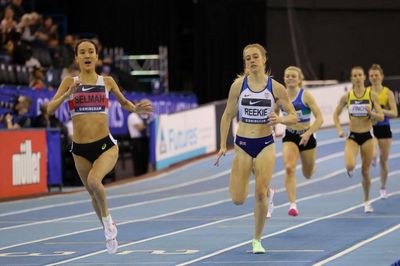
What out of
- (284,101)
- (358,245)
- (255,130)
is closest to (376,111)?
(358,245)

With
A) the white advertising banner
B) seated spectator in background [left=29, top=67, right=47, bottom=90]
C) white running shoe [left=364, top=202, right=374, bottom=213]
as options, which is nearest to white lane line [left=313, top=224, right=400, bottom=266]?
white running shoe [left=364, top=202, right=374, bottom=213]

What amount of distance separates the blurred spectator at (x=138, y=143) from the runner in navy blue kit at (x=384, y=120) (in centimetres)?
746

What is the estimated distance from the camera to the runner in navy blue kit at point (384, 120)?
58.9 feet

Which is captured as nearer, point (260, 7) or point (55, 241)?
point (55, 241)

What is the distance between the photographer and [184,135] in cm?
2788

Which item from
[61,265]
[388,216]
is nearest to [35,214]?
[388,216]

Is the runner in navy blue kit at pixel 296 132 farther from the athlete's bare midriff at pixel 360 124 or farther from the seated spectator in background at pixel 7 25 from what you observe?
the seated spectator in background at pixel 7 25

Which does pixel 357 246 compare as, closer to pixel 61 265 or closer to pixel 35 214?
pixel 61 265

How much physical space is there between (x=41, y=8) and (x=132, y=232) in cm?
2395

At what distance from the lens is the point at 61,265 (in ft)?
35.9

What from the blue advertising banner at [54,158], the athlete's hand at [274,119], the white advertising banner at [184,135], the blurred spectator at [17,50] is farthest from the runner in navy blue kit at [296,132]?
the blurred spectator at [17,50]

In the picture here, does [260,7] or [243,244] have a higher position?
[260,7]

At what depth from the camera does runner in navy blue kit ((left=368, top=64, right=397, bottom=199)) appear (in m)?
17.9

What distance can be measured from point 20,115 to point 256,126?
10.6m
